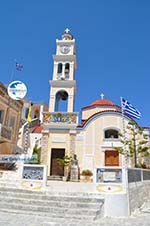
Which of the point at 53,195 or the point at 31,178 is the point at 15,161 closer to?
the point at 31,178

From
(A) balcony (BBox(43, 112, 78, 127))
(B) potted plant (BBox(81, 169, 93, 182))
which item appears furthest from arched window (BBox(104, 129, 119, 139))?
(B) potted plant (BBox(81, 169, 93, 182))

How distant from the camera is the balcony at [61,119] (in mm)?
17266

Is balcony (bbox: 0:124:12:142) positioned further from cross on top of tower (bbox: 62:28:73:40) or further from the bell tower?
cross on top of tower (bbox: 62:28:73:40)

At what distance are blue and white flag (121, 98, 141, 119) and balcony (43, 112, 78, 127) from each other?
3937 millimetres

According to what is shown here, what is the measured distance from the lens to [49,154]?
16.9 metres

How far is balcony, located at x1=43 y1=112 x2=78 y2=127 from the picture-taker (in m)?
17.3

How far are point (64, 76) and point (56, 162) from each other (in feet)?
23.1

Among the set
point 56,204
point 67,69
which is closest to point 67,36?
point 67,69

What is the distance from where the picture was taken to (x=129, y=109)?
50.9 ft

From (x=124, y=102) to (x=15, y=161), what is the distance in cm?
853

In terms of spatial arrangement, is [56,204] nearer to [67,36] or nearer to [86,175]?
[86,175]

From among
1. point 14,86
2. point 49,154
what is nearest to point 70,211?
point 49,154

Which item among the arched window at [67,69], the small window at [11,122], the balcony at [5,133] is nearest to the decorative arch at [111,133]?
the arched window at [67,69]

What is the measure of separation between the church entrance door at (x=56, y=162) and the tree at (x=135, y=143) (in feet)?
14.4
